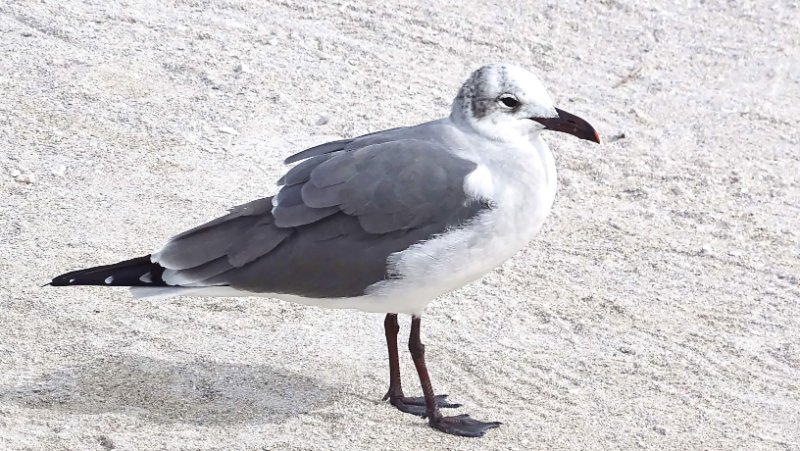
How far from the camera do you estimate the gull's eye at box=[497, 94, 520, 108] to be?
4.85m

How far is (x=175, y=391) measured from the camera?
16.7 ft

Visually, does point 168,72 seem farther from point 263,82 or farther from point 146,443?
point 146,443

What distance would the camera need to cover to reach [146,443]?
470 centimetres

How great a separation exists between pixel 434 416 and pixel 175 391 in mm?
1000

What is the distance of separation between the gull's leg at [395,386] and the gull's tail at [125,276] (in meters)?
0.91

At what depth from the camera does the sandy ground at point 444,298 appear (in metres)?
5.05

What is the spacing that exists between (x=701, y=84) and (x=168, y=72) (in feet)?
10.4

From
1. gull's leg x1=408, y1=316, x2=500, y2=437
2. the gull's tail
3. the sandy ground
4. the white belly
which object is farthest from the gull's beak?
the gull's tail

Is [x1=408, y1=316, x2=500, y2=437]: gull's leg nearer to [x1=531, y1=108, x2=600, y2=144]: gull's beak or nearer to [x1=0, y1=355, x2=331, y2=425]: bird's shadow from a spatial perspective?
[x1=0, y1=355, x2=331, y2=425]: bird's shadow


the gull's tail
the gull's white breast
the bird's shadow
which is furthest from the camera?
the bird's shadow

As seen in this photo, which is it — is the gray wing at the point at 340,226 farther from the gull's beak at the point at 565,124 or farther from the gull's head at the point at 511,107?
the gull's beak at the point at 565,124

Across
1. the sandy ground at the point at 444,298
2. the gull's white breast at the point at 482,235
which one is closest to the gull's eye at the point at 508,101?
the gull's white breast at the point at 482,235

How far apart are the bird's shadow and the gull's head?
48.8 inches

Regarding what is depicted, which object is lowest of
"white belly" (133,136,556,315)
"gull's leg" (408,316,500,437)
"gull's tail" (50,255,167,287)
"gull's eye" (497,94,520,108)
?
"gull's leg" (408,316,500,437)
